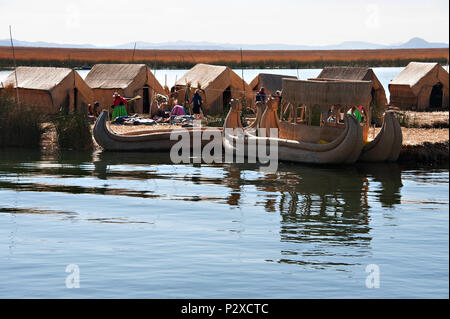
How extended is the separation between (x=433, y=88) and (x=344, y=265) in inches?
961

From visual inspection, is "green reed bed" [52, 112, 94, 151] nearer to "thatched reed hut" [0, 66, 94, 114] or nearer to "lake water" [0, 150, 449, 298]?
"lake water" [0, 150, 449, 298]

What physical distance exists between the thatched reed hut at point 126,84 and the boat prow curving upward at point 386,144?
10124 millimetres

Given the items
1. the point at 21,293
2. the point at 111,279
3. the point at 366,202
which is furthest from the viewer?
the point at 366,202

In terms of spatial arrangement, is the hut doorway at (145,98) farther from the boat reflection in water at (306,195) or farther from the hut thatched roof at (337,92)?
the hut thatched roof at (337,92)

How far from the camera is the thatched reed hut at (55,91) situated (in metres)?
28.5

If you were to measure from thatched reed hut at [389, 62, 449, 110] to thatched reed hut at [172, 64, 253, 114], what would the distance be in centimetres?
645

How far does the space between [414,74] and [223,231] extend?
21700 millimetres

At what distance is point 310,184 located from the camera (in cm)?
1856

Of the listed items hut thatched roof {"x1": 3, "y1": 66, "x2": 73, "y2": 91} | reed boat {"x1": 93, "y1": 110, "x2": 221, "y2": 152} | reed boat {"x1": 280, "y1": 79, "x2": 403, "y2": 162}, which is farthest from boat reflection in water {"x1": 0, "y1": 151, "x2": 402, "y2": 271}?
hut thatched roof {"x1": 3, "y1": 66, "x2": 73, "y2": 91}

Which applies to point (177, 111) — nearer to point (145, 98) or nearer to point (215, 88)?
point (215, 88)

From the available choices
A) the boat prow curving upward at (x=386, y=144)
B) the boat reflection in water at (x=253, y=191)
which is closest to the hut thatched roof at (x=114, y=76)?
the boat reflection in water at (x=253, y=191)

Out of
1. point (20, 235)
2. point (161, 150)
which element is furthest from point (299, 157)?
point (20, 235)

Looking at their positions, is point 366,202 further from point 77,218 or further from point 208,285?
point 208,285

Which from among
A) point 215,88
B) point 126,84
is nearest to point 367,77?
point 215,88
